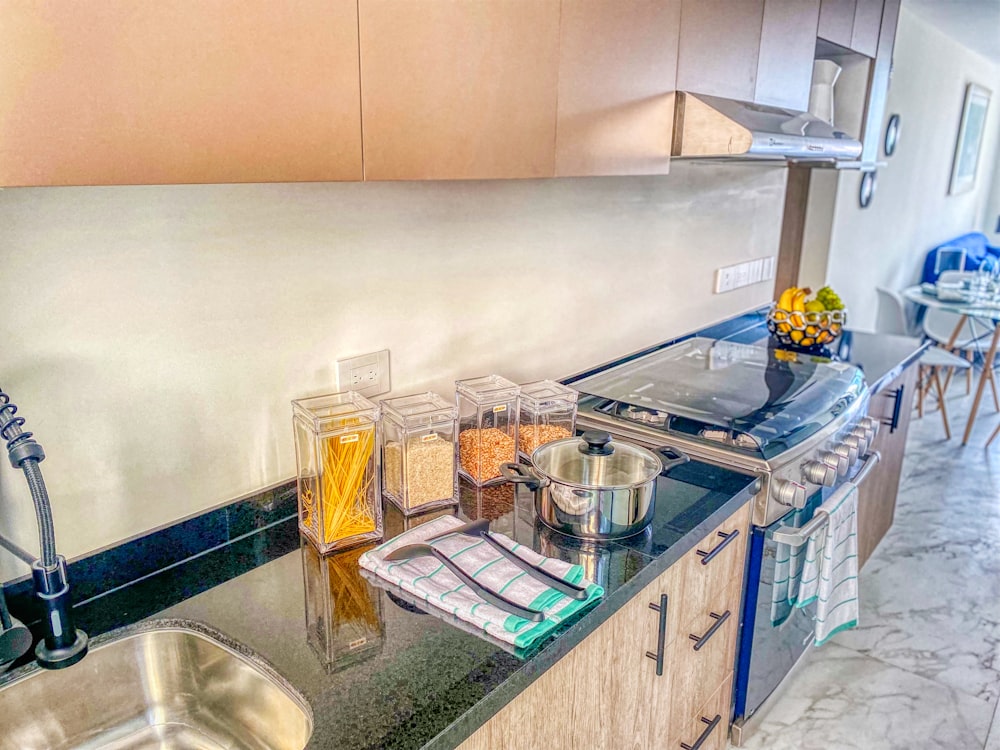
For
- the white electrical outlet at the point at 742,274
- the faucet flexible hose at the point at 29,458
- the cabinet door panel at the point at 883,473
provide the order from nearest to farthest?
1. the faucet flexible hose at the point at 29,458
2. the cabinet door panel at the point at 883,473
3. the white electrical outlet at the point at 742,274

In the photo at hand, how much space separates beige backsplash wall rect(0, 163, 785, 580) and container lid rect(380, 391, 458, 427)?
112 mm

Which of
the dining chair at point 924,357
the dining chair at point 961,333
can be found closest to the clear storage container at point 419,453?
the dining chair at point 924,357

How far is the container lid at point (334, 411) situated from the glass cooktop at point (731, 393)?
2.39 ft

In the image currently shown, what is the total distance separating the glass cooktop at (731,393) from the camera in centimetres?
176

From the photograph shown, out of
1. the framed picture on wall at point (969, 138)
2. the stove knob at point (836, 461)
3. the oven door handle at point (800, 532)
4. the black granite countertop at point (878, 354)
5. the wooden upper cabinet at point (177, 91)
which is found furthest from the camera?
the framed picture on wall at point (969, 138)

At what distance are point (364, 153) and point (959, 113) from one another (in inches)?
244

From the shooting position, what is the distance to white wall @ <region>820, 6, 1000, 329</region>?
4285 millimetres

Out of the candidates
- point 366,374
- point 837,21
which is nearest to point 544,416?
point 366,374

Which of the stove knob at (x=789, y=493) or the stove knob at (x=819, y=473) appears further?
the stove knob at (x=819, y=473)

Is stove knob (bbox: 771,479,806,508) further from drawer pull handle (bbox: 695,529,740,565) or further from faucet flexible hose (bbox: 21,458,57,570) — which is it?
faucet flexible hose (bbox: 21,458,57,570)

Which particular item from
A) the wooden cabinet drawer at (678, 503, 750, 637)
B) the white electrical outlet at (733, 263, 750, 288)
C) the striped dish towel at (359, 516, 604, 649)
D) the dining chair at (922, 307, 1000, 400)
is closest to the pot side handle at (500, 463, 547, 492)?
the striped dish towel at (359, 516, 604, 649)

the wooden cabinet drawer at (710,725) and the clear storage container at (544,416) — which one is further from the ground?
the clear storage container at (544,416)

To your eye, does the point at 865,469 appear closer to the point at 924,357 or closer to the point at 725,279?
the point at 725,279

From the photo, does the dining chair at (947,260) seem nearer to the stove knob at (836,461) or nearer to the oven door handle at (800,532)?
the stove knob at (836,461)
